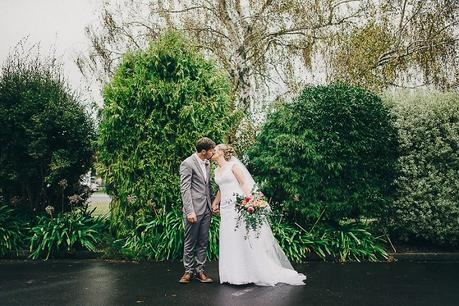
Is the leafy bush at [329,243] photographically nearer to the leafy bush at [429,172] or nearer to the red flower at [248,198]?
the leafy bush at [429,172]

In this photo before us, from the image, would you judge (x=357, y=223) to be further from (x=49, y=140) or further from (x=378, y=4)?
(x=378, y=4)

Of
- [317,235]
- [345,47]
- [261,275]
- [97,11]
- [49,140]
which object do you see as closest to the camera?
[261,275]

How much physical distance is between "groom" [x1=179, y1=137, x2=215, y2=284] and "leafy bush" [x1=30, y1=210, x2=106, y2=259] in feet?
10.3

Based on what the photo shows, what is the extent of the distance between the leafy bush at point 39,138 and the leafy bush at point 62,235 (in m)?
0.79

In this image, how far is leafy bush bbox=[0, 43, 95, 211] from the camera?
10500 mm

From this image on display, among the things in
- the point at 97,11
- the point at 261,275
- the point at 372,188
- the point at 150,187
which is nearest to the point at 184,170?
the point at 261,275

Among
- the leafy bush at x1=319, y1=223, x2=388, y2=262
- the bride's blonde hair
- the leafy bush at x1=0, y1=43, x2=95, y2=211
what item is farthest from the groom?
the leafy bush at x1=0, y1=43, x2=95, y2=211

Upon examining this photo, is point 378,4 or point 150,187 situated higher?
point 378,4

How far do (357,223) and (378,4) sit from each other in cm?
1003

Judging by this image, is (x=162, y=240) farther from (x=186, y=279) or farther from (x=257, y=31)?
(x=257, y=31)

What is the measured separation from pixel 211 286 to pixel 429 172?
525cm

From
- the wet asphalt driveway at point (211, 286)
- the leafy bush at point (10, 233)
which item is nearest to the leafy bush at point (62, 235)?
the leafy bush at point (10, 233)

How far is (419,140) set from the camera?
10.1 meters

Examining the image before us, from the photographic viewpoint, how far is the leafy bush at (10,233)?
391 inches
